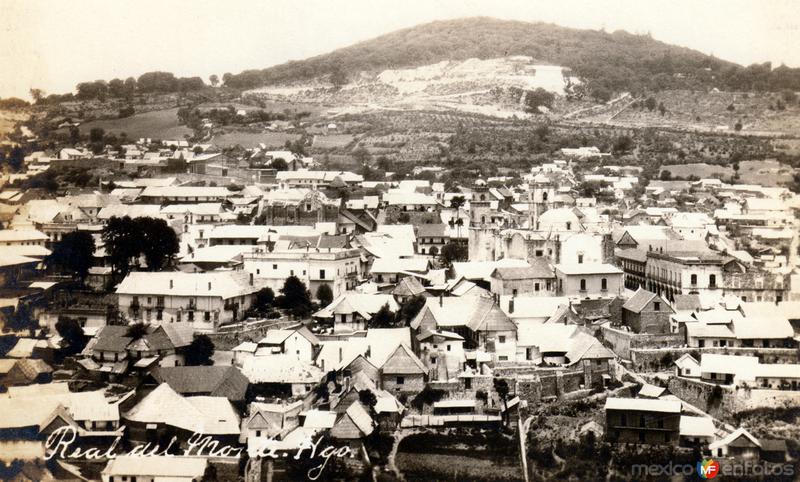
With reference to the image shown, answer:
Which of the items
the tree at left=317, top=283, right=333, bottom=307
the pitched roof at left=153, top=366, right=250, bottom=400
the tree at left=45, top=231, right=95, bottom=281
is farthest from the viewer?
the tree at left=45, top=231, right=95, bottom=281

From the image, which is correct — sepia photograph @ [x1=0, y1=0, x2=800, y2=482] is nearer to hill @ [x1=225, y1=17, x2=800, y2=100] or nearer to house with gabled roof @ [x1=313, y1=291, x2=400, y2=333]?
house with gabled roof @ [x1=313, y1=291, x2=400, y2=333]

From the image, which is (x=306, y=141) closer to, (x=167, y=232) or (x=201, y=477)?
(x=167, y=232)

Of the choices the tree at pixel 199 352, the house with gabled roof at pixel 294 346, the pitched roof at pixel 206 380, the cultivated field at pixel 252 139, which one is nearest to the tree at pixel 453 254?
the house with gabled roof at pixel 294 346

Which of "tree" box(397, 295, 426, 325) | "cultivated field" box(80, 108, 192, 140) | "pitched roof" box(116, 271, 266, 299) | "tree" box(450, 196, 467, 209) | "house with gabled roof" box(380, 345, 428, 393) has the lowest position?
"house with gabled roof" box(380, 345, 428, 393)

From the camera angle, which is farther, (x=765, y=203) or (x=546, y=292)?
(x=765, y=203)

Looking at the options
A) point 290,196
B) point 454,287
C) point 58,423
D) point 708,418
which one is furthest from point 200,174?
point 708,418

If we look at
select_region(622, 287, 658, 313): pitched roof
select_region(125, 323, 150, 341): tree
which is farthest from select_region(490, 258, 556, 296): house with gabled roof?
select_region(125, 323, 150, 341): tree

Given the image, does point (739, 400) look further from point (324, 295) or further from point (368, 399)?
point (324, 295)
